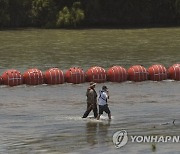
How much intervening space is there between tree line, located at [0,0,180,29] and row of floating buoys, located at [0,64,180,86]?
51.0 meters

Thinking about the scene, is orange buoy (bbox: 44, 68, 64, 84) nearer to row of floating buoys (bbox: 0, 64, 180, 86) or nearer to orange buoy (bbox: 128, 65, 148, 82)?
row of floating buoys (bbox: 0, 64, 180, 86)

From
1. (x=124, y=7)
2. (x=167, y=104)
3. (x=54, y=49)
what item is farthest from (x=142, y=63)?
(x=124, y=7)

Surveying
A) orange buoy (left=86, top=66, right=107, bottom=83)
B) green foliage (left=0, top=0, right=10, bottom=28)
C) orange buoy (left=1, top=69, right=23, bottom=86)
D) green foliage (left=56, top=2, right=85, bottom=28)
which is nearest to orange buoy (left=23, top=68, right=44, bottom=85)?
orange buoy (left=1, top=69, right=23, bottom=86)

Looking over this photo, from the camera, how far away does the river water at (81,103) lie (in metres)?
22.5

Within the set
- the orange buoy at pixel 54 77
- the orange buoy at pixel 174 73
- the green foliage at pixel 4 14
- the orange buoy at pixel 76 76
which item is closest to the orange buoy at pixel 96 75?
the orange buoy at pixel 76 76

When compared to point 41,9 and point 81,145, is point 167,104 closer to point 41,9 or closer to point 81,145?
point 81,145

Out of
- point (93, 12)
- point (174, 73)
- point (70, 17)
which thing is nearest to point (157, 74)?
point (174, 73)

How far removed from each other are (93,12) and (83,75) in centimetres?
5486

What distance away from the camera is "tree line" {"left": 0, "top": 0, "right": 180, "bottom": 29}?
9362cm

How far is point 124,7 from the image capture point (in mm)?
96688

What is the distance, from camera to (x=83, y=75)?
4159cm

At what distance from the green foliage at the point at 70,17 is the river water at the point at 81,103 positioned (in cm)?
1859

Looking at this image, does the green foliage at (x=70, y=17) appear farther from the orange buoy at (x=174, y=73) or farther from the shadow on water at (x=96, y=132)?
the shadow on water at (x=96, y=132)

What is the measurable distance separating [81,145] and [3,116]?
8634 mm
